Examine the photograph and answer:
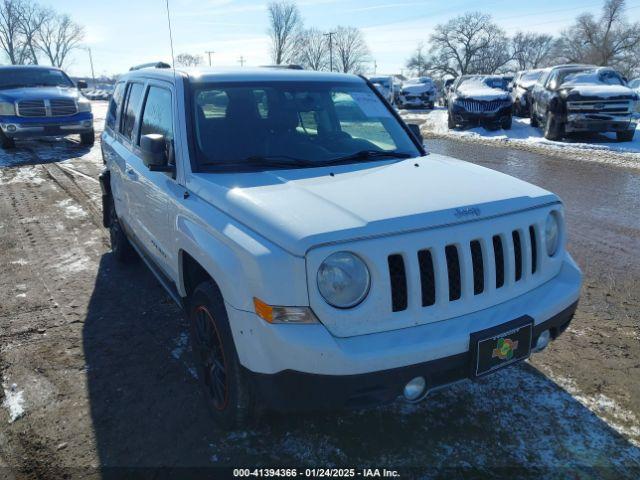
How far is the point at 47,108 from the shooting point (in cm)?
1300

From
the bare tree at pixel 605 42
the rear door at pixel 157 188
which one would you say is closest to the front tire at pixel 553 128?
the rear door at pixel 157 188

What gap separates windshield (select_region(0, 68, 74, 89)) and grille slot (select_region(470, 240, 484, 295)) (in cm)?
1445

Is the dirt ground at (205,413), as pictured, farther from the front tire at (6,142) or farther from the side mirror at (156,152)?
the front tire at (6,142)

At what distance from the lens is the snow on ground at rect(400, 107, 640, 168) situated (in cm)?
1170

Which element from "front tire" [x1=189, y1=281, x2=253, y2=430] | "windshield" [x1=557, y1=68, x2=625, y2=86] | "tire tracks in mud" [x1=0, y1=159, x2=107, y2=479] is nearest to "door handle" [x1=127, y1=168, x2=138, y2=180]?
"tire tracks in mud" [x1=0, y1=159, x2=107, y2=479]

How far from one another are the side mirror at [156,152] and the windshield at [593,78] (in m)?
13.5

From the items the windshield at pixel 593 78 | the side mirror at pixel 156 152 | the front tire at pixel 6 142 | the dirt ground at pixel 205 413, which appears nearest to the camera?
the dirt ground at pixel 205 413

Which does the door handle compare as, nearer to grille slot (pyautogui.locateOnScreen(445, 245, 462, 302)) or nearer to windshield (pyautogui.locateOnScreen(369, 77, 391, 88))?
grille slot (pyautogui.locateOnScreen(445, 245, 462, 302))

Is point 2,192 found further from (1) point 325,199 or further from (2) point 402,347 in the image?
(2) point 402,347

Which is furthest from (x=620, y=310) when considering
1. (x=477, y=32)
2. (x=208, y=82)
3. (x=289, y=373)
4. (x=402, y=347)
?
(x=477, y=32)

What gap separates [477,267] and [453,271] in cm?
17

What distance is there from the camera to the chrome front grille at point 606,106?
41.8ft

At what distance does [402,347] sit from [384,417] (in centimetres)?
89

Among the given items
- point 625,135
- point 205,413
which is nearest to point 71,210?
point 205,413
